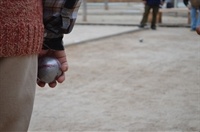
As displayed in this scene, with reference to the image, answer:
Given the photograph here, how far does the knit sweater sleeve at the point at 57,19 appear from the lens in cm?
143

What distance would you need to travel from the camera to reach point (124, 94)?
15.1 feet

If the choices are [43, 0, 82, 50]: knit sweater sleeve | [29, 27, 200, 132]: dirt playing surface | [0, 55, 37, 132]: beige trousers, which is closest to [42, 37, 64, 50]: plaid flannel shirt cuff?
[43, 0, 82, 50]: knit sweater sleeve

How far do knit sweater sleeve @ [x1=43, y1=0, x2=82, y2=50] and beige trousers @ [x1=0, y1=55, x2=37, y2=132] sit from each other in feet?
0.64

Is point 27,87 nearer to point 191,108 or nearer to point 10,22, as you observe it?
point 10,22

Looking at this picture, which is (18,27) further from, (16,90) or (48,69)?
(48,69)

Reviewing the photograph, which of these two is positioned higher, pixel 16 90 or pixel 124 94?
pixel 16 90

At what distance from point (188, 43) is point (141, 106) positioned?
513 cm

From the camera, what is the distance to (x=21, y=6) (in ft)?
4.04

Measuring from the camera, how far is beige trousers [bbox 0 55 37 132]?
124 cm

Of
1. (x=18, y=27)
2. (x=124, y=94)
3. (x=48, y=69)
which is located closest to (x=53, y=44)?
(x=48, y=69)

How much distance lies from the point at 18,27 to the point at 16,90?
0.58 ft

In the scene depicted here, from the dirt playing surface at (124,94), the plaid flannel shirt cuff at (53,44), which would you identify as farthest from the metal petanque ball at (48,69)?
the dirt playing surface at (124,94)

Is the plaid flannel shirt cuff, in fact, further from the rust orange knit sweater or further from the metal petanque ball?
the rust orange knit sweater

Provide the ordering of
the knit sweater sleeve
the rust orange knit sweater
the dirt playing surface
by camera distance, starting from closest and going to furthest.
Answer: the rust orange knit sweater
the knit sweater sleeve
the dirt playing surface
